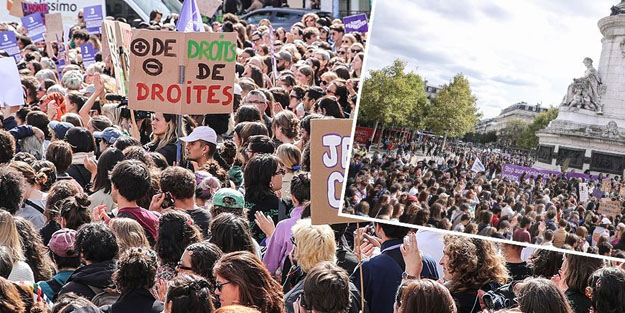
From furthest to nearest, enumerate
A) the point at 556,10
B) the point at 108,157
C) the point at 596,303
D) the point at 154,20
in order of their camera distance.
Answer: the point at 154,20
the point at 108,157
the point at 596,303
the point at 556,10

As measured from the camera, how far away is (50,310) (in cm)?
357

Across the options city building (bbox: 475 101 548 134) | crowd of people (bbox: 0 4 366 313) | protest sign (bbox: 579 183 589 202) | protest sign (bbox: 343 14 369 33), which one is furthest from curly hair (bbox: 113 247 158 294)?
protest sign (bbox: 343 14 369 33)

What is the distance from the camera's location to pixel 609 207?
10.3ft

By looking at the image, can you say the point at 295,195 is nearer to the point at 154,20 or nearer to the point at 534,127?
the point at 534,127

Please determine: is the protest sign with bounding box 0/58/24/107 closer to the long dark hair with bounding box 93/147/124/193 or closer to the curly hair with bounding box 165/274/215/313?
the long dark hair with bounding box 93/147/124/193

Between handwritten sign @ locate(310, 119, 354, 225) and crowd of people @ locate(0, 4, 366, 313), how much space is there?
0.29 metres

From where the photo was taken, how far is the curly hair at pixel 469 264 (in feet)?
15.4

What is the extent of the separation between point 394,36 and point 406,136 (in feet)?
1.42

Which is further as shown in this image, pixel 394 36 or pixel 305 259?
pixel 305 259

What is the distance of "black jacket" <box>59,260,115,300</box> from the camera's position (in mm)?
4106

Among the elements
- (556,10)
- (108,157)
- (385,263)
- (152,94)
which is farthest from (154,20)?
(556,10)

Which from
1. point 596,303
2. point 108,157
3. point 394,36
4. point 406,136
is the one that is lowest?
point 596,303

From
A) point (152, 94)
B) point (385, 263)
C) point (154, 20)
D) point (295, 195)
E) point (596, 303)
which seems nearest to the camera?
point (596, 303)

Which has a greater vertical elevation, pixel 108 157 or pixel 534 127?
pixel 534 127
